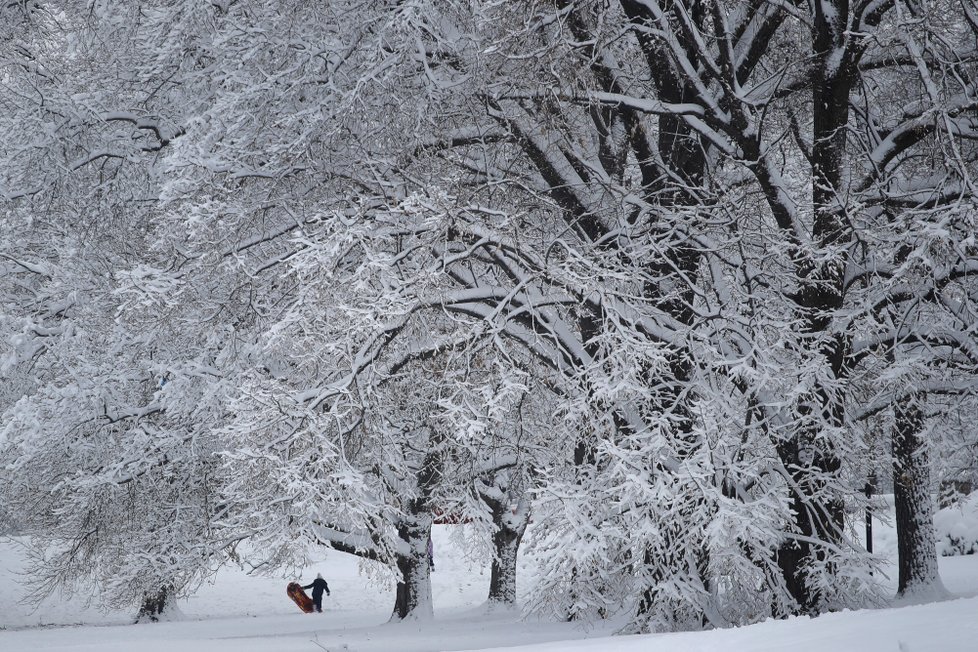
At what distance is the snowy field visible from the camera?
486 centimetres

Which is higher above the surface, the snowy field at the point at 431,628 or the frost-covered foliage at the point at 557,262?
the frost-covered foliage at the point at 557,262

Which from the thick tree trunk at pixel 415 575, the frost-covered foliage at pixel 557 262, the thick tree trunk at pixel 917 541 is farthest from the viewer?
the thick tree trunk at pixel 415 575

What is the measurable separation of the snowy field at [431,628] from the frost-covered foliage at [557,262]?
144 cm

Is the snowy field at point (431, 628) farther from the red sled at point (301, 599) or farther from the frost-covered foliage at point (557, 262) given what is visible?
the frost-covered foliage at point (557, 262)

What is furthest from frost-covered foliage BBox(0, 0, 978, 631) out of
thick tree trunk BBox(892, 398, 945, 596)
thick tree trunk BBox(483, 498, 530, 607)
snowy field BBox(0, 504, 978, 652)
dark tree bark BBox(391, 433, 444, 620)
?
thick tree trunk BBox(483, 498, 530, 607)

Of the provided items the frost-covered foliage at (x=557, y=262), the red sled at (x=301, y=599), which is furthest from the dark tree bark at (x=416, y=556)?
the red sled at (x=301, y=599)

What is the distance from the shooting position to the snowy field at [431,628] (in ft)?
15.9

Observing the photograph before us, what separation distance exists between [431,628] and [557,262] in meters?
8.09

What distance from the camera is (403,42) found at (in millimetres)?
8859

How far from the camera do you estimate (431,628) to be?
15.0m

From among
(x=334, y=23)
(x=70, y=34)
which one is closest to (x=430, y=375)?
(x=334, y=23)

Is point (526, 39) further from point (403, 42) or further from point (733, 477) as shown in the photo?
point (733, 477)

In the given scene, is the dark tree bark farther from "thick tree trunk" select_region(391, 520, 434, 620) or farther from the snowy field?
the snowy field

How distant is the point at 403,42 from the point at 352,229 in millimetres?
1843
